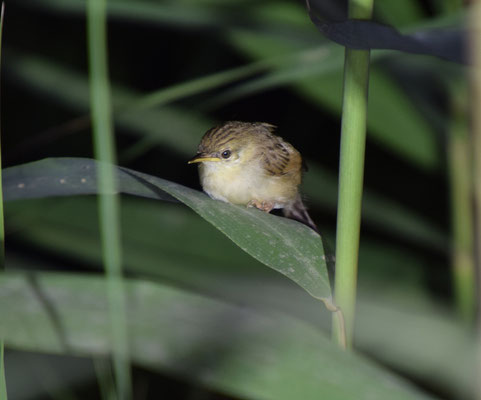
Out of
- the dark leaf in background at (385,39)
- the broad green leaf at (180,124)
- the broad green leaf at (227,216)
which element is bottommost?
the broad green leaf at (227,216)

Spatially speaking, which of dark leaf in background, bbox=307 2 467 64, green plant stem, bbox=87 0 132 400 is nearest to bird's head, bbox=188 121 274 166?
dark leaf in background, bbox=307 2 467 64

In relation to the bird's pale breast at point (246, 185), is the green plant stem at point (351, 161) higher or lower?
lower

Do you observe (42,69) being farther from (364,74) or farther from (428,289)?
(364,74)

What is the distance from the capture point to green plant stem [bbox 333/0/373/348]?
105cm

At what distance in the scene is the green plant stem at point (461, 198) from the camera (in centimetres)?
269

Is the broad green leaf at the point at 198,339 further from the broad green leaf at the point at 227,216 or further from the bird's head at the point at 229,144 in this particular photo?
the bird's head at the point at 229,144

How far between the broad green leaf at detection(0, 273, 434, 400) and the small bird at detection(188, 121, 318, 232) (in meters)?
1.52

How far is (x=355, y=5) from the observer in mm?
1073

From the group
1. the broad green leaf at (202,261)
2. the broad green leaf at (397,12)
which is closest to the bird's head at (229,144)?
the broad green leaf at (202,261)

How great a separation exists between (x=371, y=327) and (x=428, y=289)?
1.20 m

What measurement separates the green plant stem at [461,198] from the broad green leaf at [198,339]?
178 centimetres

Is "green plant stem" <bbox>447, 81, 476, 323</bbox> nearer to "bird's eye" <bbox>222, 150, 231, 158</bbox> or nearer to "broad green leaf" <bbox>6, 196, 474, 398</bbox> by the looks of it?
"broad green leaf" <bbox>6, 196, 474, 398</bbox>

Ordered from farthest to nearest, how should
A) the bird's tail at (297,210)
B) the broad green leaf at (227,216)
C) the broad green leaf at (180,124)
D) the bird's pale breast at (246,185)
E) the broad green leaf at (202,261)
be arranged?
the broad green leaf at (180,124) < the bird's tail at (297,210) < the bird's pale breast at (246,185) < the broad green leaf at (202,261) < the broad green leaf at (227,216)

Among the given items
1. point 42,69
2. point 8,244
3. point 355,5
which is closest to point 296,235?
point 355,5
